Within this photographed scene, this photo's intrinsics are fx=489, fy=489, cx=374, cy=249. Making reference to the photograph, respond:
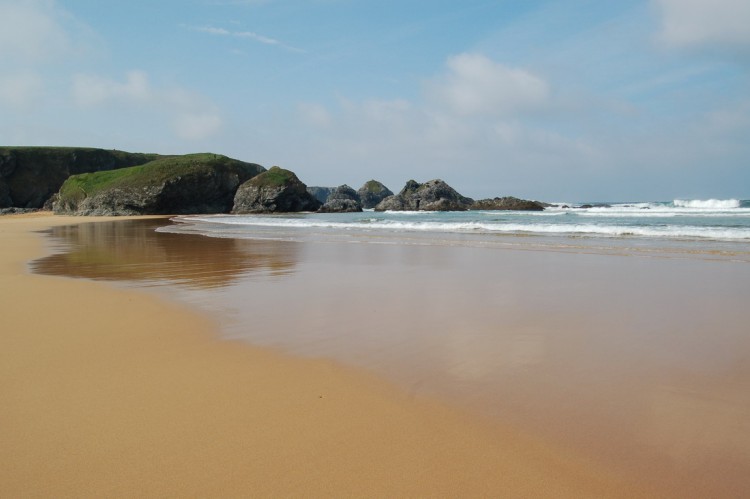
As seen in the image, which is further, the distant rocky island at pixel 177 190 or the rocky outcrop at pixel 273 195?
the rocky outcrop at pixel 273 195

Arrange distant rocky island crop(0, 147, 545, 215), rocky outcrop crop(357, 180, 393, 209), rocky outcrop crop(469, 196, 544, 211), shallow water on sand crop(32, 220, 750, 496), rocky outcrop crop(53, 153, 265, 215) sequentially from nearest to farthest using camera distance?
shallow water on sand crop(32, 220, 750, 496) → rocky outcrop crop(53, 153, 265, 215) → distant rocky island crop(0, 147, 545, 215) → rocky outcrop crop(469, 196, 544, 211) → rocky outcrop crop(357, 180, 393, 209)

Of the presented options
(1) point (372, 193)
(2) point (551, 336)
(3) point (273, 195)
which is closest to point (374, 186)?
(1) point (372, 193)

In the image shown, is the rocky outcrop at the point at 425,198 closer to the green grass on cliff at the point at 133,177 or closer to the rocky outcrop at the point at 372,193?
the rocky outcrop at the point at 372,193

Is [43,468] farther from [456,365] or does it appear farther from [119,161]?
[119,161]

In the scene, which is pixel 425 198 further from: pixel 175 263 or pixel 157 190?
pixel 175 263

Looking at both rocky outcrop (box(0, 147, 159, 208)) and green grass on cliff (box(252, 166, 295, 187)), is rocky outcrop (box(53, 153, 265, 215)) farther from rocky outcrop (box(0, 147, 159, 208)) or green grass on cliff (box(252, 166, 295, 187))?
rocky outcrop (box(0, 147, 159, 208))

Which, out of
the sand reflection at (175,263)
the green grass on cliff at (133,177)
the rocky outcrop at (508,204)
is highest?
the green grass on cliff at (133,177)

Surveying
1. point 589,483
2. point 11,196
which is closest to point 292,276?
point 589,483

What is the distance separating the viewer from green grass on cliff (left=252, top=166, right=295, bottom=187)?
2490 inches

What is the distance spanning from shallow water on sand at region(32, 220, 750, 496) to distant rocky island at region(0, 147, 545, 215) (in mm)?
54951

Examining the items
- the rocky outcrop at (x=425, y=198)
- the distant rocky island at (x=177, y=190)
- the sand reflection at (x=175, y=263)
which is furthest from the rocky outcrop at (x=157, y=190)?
the sand reflection at (x=175, y=263)

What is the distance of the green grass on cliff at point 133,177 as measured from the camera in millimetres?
62156

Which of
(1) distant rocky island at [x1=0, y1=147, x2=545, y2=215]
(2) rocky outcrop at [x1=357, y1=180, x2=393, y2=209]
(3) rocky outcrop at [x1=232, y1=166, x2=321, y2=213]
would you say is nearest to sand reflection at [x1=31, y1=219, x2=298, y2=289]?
(3) rocky outcrop at [x1=232, y1=166, x2=321, y2=213]

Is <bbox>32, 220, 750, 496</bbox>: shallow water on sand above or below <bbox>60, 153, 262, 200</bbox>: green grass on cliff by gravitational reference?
below
